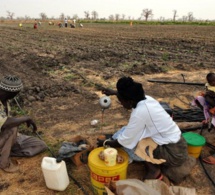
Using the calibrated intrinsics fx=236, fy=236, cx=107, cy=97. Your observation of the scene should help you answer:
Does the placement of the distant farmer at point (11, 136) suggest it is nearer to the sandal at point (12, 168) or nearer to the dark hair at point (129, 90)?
the sandal at point (12, 168)

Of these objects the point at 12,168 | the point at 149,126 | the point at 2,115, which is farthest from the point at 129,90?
the point at 12,168

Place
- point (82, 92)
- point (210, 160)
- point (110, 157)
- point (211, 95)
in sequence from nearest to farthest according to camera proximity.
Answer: point (110, 157) < point (210, 160) < point (211, 95) < point (82, 92)

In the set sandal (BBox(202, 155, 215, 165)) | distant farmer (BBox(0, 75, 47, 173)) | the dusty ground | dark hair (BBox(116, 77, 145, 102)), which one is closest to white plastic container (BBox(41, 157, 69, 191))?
the dusty ground

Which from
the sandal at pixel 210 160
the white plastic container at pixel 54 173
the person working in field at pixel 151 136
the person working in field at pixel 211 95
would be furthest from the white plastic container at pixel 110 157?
the person working in field at pixel 211 95

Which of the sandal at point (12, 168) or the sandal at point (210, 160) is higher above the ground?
the sandal at point (210, 160)

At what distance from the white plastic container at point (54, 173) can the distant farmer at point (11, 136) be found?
0.68 metres

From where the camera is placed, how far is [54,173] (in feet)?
8.54

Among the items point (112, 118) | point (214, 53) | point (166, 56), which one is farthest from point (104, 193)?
point (214, 53)

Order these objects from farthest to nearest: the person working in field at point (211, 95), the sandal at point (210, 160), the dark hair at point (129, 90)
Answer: the person working in field at point (211, 95) < the sandal at point (210, 160) < the dark hair at point (129, 90)

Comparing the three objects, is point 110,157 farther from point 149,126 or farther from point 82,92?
point 82,92

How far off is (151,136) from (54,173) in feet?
3.80

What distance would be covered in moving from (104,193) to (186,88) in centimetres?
448

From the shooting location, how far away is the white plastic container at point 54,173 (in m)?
2.60

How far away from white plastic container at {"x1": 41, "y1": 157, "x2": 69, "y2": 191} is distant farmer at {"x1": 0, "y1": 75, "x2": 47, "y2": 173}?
0.68m
